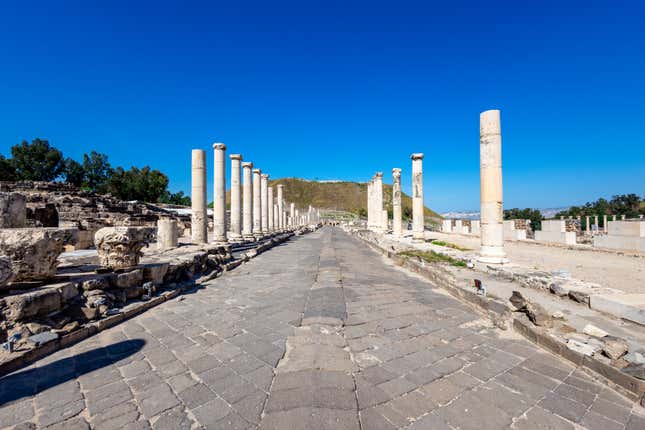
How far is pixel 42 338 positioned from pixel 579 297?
322 inches

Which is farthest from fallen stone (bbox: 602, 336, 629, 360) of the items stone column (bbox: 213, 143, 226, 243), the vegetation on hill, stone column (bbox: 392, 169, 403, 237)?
the vegetation on hill

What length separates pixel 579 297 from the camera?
5285 mm

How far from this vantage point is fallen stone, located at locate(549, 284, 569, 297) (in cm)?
563

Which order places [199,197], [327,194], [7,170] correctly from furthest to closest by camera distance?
[327,194]
[7,170]
[199,197]

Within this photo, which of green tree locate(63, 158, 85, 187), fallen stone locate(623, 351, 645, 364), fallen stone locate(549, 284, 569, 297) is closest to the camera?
fallen stone locate(623, 351, 645, 364)

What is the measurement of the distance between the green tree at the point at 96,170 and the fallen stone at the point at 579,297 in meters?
68.4

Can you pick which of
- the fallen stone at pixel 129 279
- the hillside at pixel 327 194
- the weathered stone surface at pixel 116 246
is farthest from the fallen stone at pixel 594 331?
the hillside at pixel 327 194

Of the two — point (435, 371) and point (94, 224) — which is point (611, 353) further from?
point (94, 224)

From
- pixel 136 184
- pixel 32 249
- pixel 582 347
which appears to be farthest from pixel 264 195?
pixel 136 184

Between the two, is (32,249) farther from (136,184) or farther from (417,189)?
(136,184)

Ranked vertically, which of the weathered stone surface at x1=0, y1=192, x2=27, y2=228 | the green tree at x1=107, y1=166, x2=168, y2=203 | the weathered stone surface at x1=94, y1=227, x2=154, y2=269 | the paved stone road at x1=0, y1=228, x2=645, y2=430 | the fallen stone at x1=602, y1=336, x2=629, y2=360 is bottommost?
the paved stone road at x1=0, y1=228, x2=645, y2=430

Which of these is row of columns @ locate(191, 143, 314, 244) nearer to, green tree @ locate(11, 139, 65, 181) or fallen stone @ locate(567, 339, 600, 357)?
fallen stone @ locate(567, 339, 600, 357)

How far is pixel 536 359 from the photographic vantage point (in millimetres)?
3361

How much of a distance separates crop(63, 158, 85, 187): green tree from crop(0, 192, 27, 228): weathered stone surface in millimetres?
62200
